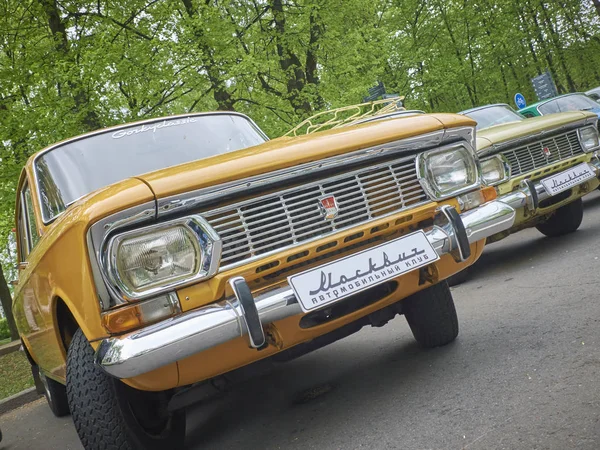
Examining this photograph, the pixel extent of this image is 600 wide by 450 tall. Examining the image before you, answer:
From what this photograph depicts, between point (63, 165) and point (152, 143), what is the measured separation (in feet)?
1.78

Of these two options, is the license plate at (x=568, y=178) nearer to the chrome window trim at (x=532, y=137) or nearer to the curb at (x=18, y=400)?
the chrome window trim at (x=532, y=137)

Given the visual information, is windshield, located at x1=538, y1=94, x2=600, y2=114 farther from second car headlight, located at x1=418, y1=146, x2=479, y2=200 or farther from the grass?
the grass

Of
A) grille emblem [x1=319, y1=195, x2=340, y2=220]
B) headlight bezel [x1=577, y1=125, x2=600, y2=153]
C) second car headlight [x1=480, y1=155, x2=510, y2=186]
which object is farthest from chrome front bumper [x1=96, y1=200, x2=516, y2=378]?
headlight bezel [x1=577, y1=125, x2=600, y2=153]

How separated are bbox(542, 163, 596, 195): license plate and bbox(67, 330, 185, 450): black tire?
453 centimetres

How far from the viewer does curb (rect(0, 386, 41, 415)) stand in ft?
25.5

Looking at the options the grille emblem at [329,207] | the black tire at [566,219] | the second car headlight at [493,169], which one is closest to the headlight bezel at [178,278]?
the grille emblem at [329,207]

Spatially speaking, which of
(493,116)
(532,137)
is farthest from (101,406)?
(493,116)

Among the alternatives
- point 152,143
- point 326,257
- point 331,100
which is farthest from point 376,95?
point 326,257

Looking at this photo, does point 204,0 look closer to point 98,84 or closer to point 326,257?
point 98,84

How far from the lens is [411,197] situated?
344 centimetres

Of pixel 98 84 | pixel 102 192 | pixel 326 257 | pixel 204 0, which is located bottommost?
pixel 326 257

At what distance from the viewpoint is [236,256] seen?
2.90 metres

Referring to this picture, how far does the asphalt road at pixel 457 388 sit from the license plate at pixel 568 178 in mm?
661

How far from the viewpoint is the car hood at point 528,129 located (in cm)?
622
